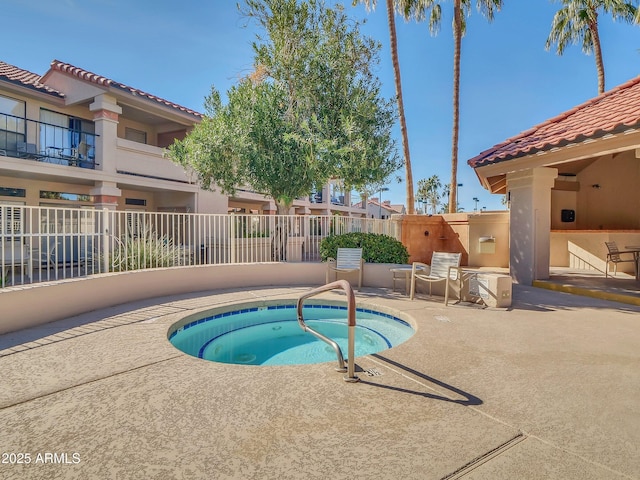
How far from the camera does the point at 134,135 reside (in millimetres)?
17609

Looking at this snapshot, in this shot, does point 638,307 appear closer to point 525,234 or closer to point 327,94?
point 525,234

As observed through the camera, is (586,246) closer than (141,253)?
No

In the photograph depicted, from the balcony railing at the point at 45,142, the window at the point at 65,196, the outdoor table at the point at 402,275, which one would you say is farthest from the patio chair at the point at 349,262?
the window at the point at 65,196

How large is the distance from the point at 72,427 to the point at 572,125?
1209 centimetres

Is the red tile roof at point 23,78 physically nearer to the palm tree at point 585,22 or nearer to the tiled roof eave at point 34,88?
the tiled roof eave at point 34,88

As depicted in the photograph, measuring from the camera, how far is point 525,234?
398 inches

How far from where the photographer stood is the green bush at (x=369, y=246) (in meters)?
10.6

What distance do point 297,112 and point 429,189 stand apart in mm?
71173

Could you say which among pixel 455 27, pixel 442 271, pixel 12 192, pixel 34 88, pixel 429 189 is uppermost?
pixel 455 27

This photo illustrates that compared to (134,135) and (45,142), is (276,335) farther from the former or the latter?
(134,135)

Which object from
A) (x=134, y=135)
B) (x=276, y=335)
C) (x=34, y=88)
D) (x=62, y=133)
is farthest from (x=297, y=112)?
(x=134, y=135)

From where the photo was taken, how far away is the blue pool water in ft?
19.5

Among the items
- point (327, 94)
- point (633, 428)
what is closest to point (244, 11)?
point (327, 94)

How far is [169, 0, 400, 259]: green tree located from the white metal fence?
0.75m
